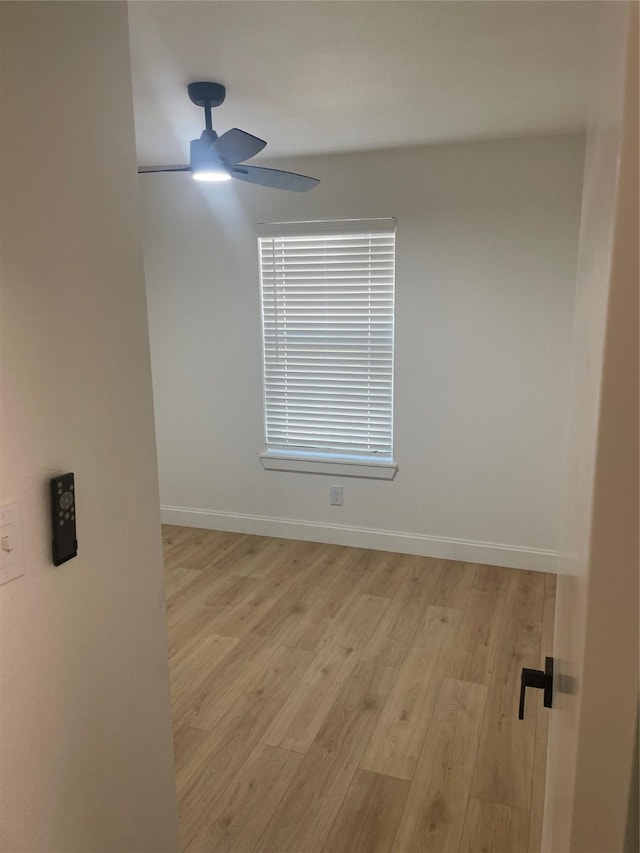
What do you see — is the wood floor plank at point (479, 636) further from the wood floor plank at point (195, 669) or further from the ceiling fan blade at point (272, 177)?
the ceiling fan blade at point (272, 177)

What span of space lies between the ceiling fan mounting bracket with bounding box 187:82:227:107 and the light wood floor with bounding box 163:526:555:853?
7.82ft

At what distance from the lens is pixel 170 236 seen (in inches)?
159

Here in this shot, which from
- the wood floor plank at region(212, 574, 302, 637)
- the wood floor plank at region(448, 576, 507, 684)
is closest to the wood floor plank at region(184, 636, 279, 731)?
the wood floor plank at region(212, 574, 302, 637)

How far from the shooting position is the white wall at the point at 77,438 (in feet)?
3.47

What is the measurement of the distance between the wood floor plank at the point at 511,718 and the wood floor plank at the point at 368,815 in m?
0.28

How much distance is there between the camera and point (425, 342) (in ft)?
12.0

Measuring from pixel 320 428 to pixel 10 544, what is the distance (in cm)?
302

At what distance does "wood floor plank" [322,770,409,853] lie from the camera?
6.07 ft

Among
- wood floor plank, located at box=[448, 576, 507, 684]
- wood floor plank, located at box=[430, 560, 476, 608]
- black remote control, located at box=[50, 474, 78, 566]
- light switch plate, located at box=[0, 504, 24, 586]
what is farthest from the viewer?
wood floor plank, located at box=[430, 560, 476, 608]

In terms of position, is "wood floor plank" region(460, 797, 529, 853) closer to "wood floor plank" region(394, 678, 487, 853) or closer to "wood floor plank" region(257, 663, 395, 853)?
"wood floor plank" region(394, 678, 487, 853)

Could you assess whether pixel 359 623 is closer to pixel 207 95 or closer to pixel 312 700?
pixel 312 700

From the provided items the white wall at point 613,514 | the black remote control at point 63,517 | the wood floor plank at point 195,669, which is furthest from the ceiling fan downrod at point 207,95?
the wood floor plank at point 195,669

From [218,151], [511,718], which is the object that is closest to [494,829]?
[511,718]

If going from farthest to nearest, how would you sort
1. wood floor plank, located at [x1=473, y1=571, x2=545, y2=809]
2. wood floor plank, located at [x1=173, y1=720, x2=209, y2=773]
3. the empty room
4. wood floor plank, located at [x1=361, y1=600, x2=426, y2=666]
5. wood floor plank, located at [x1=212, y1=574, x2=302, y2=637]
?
1. wood floor plank, located at [x1=212, y1=574, x2=302, y2=637]
2. wood floor plank, located at [x1=361, y1=600, x2=426, y2=666]
3. wood floor plank, located at [x1=173, y1=720, x2=209, y2=773]
4. wood floor plank, located at [x1=473, y1=571, x2=545, y2=809]
5. the empty room
